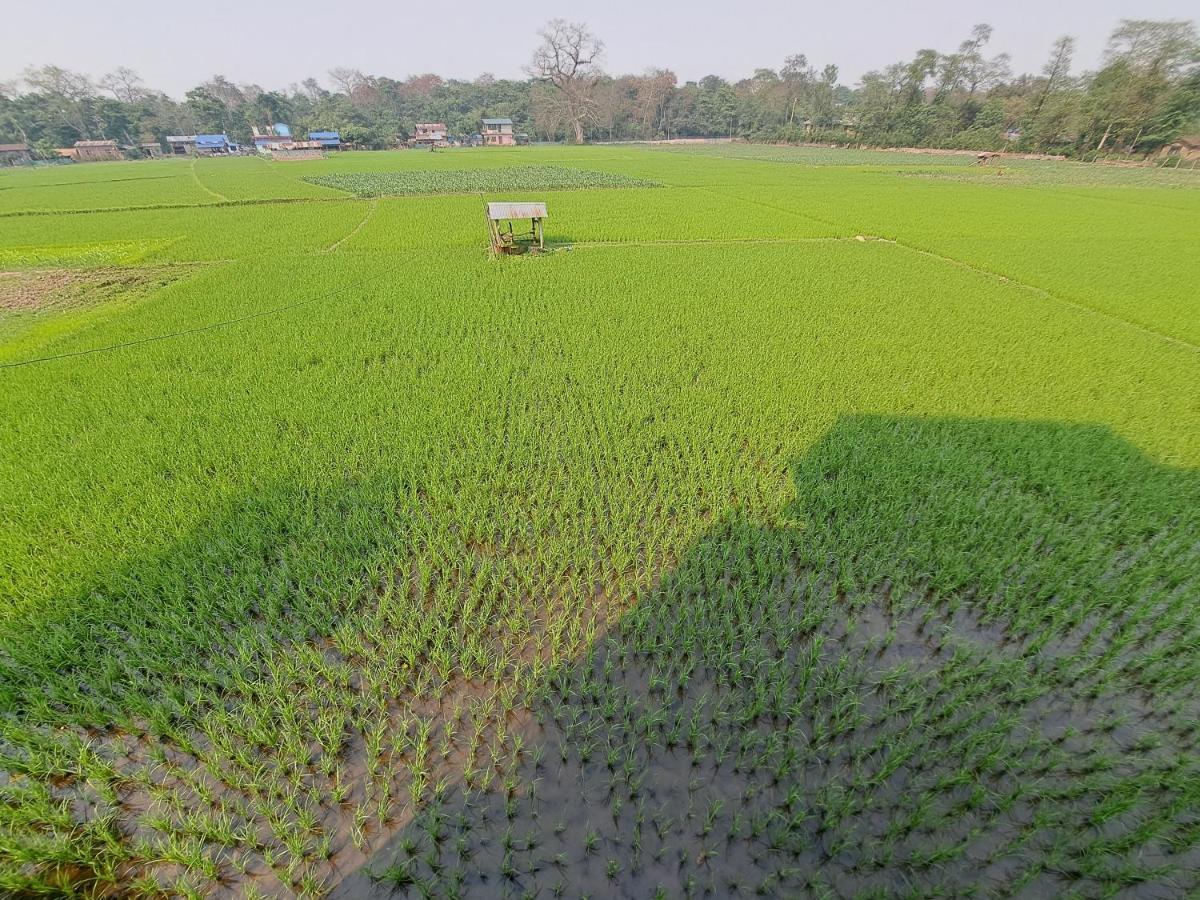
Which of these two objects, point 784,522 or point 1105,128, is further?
point 1105,128

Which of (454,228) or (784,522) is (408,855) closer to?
(784,522)

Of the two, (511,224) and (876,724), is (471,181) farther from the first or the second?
(876,724)

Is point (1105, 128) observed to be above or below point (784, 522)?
above

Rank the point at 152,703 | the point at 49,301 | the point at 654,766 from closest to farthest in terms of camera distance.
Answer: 1. the point at 654,766
2. the point at 152,703
3. the point at 49,301

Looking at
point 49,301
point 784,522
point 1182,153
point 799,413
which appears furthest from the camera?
point 1182,153

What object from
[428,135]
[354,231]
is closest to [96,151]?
[428,135]

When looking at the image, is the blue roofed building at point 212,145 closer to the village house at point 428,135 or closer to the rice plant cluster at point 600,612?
the village house at point 428,135

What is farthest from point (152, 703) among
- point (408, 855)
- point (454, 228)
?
point (454, 228)
